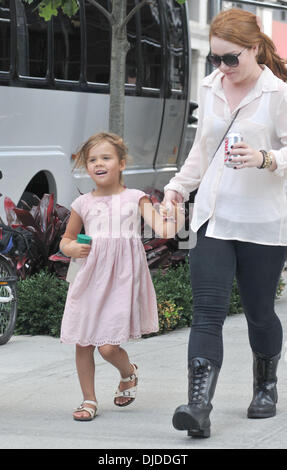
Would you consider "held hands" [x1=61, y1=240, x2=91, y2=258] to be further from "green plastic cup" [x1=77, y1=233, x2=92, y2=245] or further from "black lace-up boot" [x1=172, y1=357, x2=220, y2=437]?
"black lace-up boot" [x1=172, y1=357, x2=220, y2=437]

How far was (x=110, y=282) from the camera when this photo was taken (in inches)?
215

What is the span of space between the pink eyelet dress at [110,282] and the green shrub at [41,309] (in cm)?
251

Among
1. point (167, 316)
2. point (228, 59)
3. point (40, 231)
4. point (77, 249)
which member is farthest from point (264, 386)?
point (40, 231)

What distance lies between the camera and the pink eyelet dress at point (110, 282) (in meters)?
5.41

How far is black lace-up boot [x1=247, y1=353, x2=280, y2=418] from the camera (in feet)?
17.7

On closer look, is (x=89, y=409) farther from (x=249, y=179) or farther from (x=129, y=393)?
(x=249, y=179)

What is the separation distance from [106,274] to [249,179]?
89 centimetres

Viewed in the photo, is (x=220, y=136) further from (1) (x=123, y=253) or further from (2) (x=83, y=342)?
(2) (x=83, y=342)

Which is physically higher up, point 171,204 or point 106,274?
point 171,204

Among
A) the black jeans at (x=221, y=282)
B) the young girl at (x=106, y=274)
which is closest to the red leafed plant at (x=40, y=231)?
the young girl at (x=106, y=274)

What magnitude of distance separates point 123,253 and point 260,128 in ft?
3.16

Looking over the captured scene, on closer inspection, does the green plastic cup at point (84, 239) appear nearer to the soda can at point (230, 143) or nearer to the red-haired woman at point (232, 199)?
the red-haired woman at point (232, 199)
